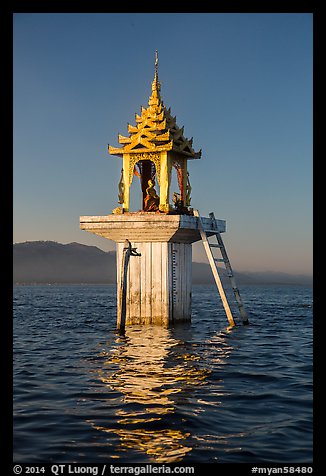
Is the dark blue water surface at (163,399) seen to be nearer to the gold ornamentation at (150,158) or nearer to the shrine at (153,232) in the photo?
the shrine at (153,232)

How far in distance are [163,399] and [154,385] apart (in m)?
Result: 1.40

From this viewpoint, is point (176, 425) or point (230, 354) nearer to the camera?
point (176, 425)

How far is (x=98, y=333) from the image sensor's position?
25.9 m

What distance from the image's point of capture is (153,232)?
23.8m

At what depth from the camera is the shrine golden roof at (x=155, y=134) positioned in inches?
1013

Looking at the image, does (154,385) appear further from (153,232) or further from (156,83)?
(156,83)

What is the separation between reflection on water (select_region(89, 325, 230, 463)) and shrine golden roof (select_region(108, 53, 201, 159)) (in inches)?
316

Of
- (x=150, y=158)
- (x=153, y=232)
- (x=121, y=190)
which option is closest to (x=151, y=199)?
(x=121, y=190)

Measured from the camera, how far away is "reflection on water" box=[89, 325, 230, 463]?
10305mm

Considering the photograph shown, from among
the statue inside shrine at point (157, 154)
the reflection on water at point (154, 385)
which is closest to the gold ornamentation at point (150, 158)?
the statue inside shrine at point (157, 154)
